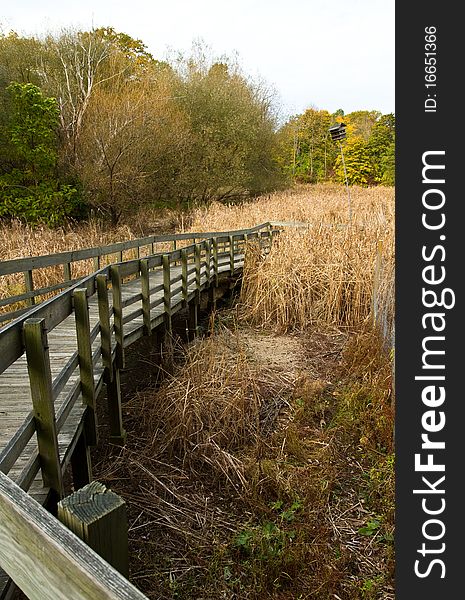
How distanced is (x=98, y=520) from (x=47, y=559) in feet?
0.74

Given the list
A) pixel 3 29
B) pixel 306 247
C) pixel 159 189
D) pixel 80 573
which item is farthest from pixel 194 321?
pixel 3 29

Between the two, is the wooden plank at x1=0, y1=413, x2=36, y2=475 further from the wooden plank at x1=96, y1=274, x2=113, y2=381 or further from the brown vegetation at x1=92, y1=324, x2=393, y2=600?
the wooden plank at x1=96, y1=274, x2=113, y2=381

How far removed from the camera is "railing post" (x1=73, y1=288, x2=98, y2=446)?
10.8 feet

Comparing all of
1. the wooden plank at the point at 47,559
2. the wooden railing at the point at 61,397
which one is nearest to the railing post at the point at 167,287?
the wooden railing at the point at 61,397

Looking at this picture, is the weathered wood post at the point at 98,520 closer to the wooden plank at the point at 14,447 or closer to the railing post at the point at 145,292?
the wooden plank at the point at 14,447

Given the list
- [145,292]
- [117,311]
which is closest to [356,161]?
[145,292]

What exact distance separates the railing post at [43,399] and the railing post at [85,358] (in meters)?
0.91

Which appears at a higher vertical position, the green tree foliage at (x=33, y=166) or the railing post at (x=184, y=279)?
the green tree foliage at (x=33, y=166)

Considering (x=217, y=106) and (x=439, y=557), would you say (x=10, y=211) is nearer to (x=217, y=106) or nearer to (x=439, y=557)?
(x=217, y=106)

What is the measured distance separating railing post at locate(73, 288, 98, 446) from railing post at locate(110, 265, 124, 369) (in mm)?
1372

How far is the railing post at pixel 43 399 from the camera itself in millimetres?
2211

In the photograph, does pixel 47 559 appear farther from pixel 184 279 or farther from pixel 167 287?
pixel 184 279

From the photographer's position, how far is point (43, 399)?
237cm

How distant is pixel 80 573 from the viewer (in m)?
0.87
